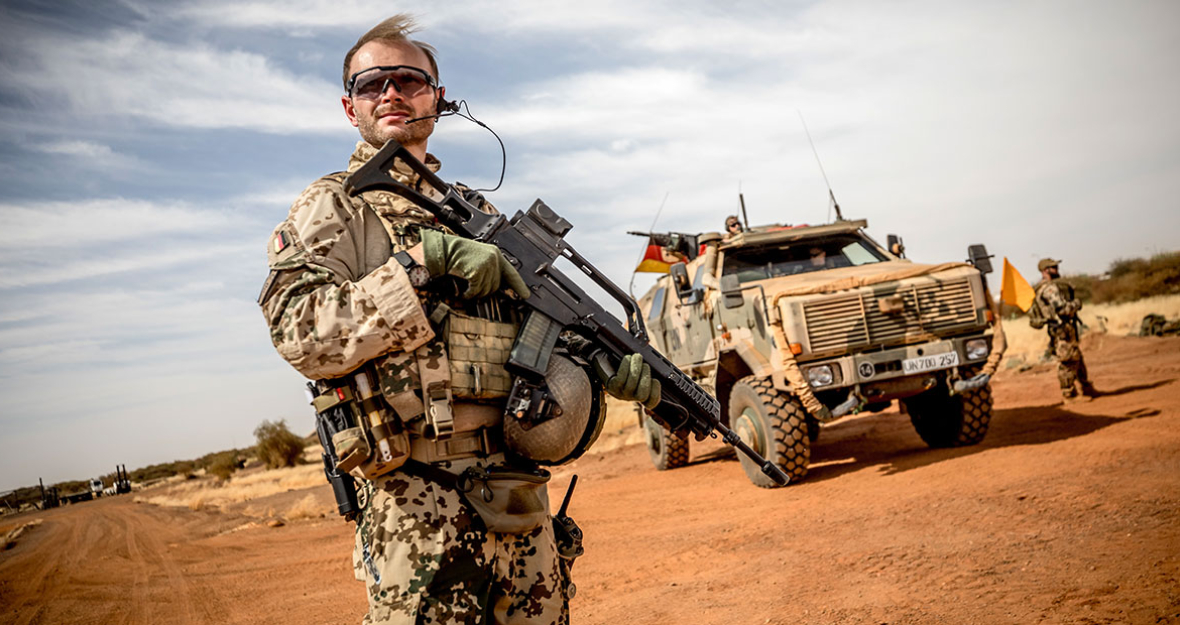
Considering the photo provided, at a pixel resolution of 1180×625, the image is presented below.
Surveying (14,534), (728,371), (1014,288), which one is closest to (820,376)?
(728,371)

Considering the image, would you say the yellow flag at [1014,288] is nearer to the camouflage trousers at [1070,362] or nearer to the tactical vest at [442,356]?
the camouflage trousers at [1070,362]

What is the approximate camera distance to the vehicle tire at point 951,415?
716cm

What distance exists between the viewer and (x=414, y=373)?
1.94 metres

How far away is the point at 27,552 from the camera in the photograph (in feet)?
31.6

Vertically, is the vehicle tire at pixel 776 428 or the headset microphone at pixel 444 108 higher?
the headset microphone at pixel 444 108

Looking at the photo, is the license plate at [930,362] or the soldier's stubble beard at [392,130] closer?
the soldier's stubble beard at [392,130]

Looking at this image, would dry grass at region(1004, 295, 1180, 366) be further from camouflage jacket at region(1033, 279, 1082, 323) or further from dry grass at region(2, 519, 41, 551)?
dry grass at region(2, 519, 41, 551)

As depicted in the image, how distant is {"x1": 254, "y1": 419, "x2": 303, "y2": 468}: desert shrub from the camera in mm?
26031

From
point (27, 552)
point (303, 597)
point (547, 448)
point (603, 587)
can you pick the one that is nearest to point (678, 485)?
point (603, 587)

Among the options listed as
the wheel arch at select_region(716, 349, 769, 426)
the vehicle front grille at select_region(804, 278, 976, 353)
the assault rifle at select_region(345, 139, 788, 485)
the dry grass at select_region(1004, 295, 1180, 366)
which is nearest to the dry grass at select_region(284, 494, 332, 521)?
the wheel arch at select_region(716, 349, 769, 426)

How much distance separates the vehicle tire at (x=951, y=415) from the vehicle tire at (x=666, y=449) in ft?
9.57

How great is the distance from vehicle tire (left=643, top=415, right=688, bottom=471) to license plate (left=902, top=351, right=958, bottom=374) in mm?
3506

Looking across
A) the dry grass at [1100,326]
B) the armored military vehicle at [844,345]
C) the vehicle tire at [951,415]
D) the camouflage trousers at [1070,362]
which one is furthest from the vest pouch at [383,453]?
the dry grass at [1100,326]

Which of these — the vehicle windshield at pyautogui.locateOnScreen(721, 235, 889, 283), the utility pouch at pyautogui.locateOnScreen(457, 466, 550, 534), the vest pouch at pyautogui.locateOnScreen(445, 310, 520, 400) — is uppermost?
the vehicle windshield at pyautogui.locateOnScreen(721, 235, 889, 283)
